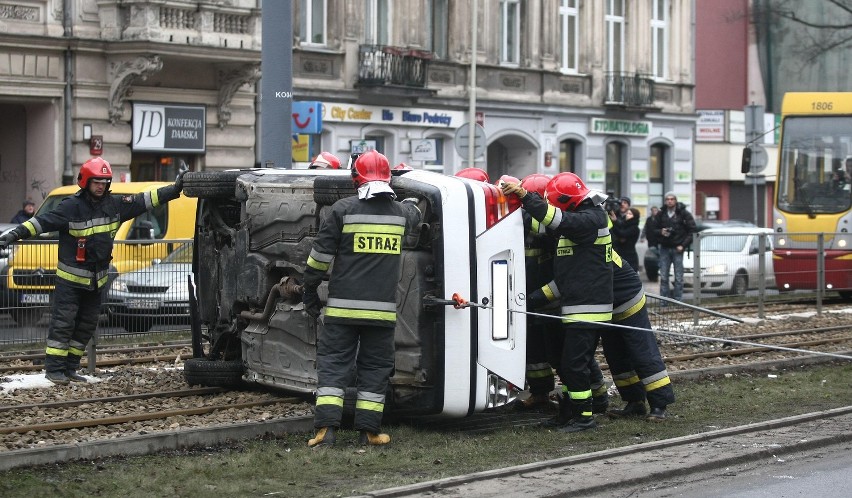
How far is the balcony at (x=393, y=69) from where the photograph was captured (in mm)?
33375

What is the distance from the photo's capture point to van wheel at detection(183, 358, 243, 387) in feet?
37.7

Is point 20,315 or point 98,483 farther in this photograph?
point 20,315

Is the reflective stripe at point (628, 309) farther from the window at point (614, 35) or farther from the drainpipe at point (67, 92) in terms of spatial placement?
the window at point (614, 35)

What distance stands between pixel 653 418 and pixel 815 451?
153 cm

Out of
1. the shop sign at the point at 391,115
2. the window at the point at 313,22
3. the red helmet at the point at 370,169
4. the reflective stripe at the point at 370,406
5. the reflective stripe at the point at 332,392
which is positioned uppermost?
the window at the point at 313,22

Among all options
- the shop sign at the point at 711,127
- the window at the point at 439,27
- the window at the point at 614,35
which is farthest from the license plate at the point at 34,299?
the shop sign at the point at 711,127

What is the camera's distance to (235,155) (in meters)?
30.9

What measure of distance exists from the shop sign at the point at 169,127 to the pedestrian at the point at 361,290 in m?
20.3

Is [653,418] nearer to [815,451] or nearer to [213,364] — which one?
[815,451]

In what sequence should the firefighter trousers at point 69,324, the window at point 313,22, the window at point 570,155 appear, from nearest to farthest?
the firefighter trousers at point 69,324, the window at point 313,22, the window at point 570,155

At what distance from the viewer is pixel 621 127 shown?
136 ft

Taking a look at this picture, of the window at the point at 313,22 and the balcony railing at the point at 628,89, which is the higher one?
the window at the point at 313,22

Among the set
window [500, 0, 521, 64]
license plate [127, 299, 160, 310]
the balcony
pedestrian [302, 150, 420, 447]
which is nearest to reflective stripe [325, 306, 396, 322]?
pedestrian [302, 150, 420, 447]

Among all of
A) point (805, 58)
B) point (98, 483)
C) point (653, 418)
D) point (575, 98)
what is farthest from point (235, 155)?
point (805, 58)
